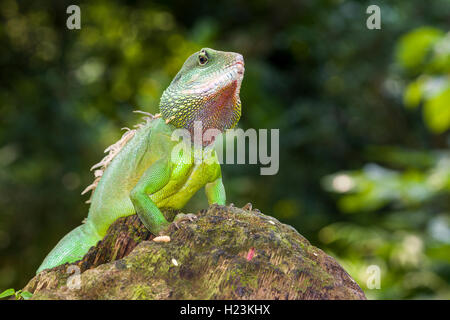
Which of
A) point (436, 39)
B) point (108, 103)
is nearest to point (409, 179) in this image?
point (436, 39)

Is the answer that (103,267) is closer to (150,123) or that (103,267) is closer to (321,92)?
(150,123)

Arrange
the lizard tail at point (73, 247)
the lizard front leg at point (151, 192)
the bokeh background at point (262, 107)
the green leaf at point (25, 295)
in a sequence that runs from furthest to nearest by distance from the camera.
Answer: the bokeh background at point (262, 107), the lizard tail at point (73, 247), the lizard front leg at point (151, 192), the green leaf at point (25, 295)

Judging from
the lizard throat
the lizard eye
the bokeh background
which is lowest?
the bokeh background

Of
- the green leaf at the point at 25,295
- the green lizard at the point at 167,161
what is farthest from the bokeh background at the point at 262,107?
the green leaf at the point at 25,295

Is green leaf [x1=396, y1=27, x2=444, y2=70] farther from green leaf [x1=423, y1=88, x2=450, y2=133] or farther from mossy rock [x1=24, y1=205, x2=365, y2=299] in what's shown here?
mossy rock [x1=24, y1=205, x2=365, y2=299]

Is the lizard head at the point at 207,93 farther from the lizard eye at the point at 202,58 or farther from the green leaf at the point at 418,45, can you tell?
the green leaf at the point at 418,45

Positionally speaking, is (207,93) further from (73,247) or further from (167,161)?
(73,247)

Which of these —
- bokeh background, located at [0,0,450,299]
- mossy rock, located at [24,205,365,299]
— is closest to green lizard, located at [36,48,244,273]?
mossy rock, located at [24,205,365,299]
